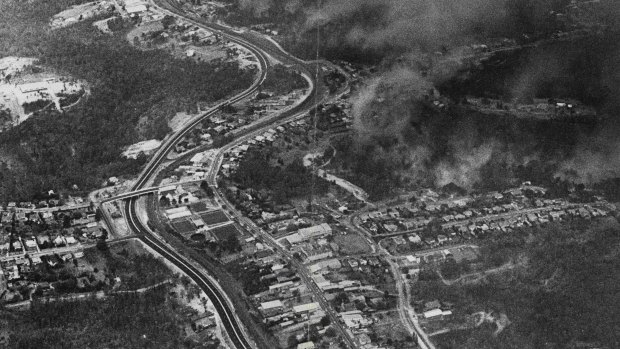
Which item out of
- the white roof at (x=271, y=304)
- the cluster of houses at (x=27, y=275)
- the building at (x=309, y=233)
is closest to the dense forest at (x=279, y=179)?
the building at (x=309, y=233)

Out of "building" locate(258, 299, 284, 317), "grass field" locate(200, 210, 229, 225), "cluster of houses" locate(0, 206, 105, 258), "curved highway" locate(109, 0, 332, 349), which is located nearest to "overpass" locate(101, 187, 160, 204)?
"curved highway" locate(109, 0, 332, 349)

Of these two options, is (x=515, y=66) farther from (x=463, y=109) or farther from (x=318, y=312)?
(x=318, y=312)

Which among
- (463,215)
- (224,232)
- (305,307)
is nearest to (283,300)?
(305,307)

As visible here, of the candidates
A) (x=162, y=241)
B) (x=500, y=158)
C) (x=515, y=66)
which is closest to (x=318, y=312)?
(x=162, y=241)

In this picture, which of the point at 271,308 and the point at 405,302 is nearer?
the point at 271,308

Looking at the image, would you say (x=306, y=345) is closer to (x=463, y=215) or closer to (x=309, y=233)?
(x=309, y=233)

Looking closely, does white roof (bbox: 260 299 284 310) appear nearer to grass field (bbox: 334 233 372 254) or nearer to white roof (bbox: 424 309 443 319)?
grass field (bbox: 334 233 372 254)
